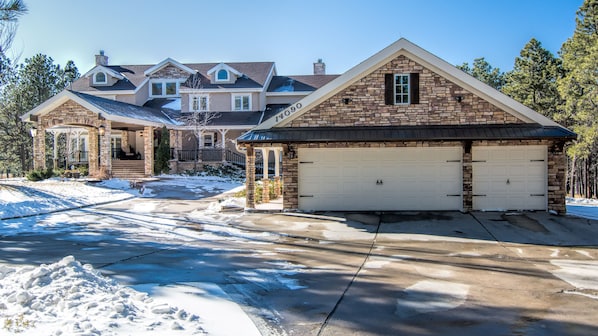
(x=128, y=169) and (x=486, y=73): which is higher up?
(x=486, y=73)

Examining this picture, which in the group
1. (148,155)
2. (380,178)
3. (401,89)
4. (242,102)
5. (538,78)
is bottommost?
(380,178)

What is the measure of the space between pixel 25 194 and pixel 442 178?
15222 millimetres

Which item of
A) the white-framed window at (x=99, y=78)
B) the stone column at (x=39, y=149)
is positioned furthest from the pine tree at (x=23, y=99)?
the stone column at (x=39, y=149)

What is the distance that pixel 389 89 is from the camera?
14.8m

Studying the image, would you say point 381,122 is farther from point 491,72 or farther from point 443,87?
point 491,72

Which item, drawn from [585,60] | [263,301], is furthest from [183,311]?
[585,60]

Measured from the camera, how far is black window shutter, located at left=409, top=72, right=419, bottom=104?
14719 millimetres

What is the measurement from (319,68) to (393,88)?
78.7 feet

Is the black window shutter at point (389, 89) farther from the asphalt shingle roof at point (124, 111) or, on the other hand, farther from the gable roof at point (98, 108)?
the asphalt shingle roof at point (124, 111)

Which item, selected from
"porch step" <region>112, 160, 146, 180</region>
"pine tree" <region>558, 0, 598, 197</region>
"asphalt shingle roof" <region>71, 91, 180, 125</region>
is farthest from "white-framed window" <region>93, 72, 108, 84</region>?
"pine tree" <region>558, 0, 598, 197</region>

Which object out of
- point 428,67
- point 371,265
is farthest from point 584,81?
point 371,265

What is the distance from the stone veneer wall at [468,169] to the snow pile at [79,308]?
9.72 meters

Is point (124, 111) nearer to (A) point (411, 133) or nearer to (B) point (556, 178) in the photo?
(A) point (411, 133)

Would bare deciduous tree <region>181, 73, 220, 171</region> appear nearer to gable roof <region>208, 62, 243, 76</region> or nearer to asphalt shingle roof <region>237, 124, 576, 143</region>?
gable roof <region>208, 62, 243, 76</region>
